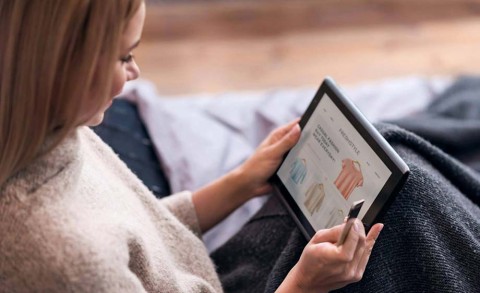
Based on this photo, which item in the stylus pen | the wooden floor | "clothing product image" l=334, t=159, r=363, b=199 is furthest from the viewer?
the wooden floor

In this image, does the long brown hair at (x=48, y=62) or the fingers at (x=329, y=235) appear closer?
the long brown hair at (x=48, y=62)

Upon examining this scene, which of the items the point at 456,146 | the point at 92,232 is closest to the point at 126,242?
the point at 92,232

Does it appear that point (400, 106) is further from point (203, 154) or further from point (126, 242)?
point (126, 242)

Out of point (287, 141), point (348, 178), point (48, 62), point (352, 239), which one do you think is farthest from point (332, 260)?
point (48, 62)

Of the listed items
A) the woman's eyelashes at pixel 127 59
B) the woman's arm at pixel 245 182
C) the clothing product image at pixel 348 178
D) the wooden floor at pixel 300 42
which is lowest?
the wooden floor at pixel 300 42

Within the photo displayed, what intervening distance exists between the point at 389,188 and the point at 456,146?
0.52 meters

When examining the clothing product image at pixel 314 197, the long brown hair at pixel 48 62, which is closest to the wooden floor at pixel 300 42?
the clothing product image at pixel 314 197

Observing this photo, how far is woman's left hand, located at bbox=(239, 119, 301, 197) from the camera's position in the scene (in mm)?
984

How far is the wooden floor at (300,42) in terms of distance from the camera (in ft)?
6.96

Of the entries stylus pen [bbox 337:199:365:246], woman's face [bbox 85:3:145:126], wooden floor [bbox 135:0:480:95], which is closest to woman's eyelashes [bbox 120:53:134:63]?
woman's face [bbox 85:3:145:126]

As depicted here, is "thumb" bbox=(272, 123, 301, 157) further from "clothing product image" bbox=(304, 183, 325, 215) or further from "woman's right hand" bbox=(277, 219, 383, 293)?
"woman's right hand" bbox=(277, 219, 383, 293)

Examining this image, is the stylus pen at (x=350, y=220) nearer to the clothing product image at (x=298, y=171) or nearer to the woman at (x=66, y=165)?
the woman at (x=66, y=165)

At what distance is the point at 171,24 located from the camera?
90.1 inches

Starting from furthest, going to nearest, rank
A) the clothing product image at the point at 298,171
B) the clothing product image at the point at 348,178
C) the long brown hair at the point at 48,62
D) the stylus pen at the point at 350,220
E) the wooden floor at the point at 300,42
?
the wooden floor at the point at 300,42 < the clothing product image at the point at 298,171 < the clothing product image at the point at 348,178 < the stylus pen at the point at 350,220 < the long brown hair at the point at 48,62
